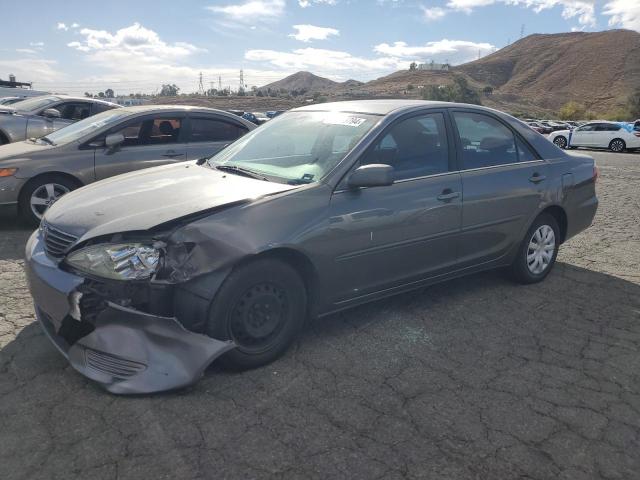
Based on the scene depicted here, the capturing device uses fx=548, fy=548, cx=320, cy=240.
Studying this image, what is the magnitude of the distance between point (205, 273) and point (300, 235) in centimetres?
63

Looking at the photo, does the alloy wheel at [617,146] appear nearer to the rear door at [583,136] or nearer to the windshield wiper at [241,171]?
the rear door at [583,136]

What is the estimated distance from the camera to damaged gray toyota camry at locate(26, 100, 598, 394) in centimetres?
293

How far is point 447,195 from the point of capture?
4117 mm

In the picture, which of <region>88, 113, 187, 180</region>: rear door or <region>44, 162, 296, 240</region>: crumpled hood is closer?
<region>44, 162, 296, 240</region>: crumpled hood

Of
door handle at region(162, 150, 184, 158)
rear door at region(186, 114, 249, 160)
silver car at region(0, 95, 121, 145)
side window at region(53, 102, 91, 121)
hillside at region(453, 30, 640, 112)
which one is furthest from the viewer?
hillside at region(453, 30, 640, 112)

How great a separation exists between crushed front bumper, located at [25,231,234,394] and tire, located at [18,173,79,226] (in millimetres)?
3796

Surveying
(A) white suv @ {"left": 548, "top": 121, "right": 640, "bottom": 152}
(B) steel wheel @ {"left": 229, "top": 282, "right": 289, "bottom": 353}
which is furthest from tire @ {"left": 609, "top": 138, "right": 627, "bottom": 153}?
(B) steel wheel @ {"left": 229, "top": 282, "right": 289, "bottom": 353}

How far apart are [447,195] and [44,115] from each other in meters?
8.47

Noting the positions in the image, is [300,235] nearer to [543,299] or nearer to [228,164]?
[228,164]

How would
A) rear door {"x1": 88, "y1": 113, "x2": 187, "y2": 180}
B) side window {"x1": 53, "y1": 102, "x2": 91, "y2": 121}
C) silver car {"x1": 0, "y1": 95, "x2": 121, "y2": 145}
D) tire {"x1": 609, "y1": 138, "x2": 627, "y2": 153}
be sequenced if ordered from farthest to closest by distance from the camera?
tire {"x1": 609, "y1": 138, "x2": 627, "y2": 153}, side window {"x1": 53, "y1": 102, "x2": 91, "y2": 121}, silver car {"x1": 0, "y1": 95, "x2": 121, "y2": 145}, rear door {"x1": 88, "y1": 113, "x2": 187, "y2": 180}

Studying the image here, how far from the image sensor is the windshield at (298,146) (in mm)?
3715

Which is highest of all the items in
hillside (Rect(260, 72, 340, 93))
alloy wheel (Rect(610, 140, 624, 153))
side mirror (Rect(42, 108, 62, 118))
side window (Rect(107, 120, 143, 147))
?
hillside (Rect(260, 72, 340, 93))

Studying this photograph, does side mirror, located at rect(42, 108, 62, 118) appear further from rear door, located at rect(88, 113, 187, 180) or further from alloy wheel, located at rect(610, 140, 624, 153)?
alloy wheel, located at rect(610, 140, 624, 153)

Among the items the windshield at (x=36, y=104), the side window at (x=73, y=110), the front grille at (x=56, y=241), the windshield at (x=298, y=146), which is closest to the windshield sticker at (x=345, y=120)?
the windshield at (x=298, y=146)
